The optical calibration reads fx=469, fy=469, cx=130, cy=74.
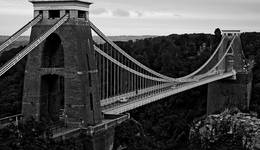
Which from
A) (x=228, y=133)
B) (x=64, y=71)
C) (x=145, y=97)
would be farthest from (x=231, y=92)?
(x=64, y=71)

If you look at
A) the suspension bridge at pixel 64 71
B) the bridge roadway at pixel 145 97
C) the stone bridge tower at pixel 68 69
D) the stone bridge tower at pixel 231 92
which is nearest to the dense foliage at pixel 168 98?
the bridge roadway at pixel 145 97

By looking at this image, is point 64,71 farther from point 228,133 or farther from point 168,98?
point 168,98

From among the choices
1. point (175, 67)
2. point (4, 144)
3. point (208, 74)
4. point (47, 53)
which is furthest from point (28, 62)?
point (175, 67)

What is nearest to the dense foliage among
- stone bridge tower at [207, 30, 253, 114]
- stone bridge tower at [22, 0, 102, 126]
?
stone bridge tower at [207, 30, 253, 114]

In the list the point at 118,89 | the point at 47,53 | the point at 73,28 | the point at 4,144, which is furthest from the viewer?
the point at 118,89

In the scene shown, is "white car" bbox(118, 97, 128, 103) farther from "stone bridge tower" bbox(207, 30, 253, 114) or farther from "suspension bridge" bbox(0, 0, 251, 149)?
"stone bridge tower" bbox(207, 30, 253, 114)

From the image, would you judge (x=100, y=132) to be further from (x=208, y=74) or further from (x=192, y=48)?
(x=192, y=48)
